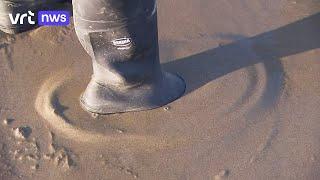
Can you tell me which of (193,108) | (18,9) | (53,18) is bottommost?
(193,108)

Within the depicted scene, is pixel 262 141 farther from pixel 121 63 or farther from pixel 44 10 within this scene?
pixel 44 10

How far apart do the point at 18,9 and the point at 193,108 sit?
93cm

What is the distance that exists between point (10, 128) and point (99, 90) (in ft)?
1.21

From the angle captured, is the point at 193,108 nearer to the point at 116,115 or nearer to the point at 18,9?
the point at 116,115

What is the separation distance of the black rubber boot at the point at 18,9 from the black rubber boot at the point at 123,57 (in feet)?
1.79

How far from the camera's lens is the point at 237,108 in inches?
75.4

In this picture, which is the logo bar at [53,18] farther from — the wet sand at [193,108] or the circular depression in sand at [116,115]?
the circular depression in sand at [116,115]

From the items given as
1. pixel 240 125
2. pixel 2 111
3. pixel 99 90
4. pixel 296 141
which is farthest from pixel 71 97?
pixel 296 141

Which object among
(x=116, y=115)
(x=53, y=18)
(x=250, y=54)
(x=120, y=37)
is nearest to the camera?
(x=120, y=37)

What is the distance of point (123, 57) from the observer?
176cm

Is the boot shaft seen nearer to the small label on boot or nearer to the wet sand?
the small label on boot

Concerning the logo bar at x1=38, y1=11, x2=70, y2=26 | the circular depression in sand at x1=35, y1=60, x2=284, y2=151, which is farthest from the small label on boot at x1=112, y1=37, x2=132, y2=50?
the logo bar at x1=38, y1=11, x2=70, y2=26

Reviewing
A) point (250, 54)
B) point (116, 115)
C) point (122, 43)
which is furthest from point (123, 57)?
point (250, 54)

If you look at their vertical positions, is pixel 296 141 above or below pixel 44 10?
below
